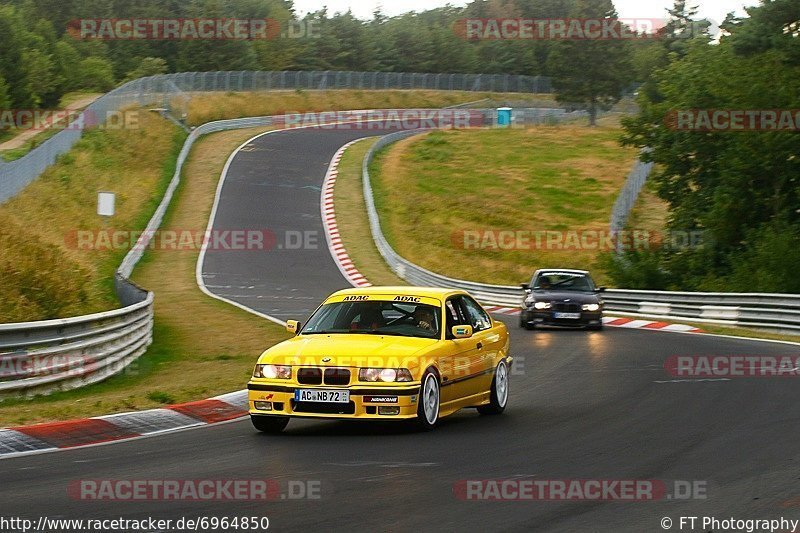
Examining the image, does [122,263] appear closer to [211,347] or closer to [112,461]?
[211,347]

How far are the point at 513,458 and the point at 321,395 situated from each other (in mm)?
2044

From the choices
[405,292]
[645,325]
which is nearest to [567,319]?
[645,325]

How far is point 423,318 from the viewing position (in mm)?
12211

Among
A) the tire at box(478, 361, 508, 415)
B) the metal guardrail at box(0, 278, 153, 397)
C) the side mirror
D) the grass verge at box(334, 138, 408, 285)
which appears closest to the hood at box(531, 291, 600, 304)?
the metal guardrail at box(0, 278, 153, 397)

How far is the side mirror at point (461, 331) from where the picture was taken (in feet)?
39.0

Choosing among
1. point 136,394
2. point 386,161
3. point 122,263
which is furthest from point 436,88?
point 136,394


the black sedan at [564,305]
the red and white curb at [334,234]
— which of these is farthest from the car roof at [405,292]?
the red and white curb at [334,234]

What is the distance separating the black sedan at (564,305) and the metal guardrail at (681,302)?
3435 mm

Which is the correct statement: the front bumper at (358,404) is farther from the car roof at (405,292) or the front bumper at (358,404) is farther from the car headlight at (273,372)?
the car roof at (405,292)

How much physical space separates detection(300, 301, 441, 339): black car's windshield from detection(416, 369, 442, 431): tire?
26.7 inches

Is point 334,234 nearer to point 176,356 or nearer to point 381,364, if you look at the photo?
point 176,356

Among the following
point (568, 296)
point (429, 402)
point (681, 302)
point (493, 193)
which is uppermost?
point (429, 402)

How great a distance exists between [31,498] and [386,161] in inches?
2266

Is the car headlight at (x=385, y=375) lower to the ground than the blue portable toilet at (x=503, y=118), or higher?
higher
